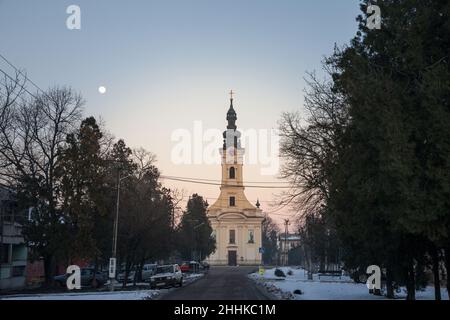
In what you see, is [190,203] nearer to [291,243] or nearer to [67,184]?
[67,184]

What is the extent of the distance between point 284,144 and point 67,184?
14872 mm

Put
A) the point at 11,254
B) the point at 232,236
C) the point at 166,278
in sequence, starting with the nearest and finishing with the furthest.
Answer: the point at 166,278 < the point at 11,254 < the point at 232,236

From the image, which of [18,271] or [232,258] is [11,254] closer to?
[18,271]

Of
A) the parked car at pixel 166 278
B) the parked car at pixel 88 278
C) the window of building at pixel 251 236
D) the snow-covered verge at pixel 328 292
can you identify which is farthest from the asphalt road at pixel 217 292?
the window of building at pixel 251 236

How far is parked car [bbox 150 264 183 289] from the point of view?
1494 inches

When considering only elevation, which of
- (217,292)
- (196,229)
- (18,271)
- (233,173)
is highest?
(233,173)

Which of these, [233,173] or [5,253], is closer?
[5,253]

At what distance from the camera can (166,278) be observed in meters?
38.3

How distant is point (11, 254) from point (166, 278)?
57.7 ft

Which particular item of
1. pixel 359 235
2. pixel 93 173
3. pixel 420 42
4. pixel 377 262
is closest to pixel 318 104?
pixel 377 262

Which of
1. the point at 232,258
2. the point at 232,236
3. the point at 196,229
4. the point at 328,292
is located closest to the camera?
the point at 328,292

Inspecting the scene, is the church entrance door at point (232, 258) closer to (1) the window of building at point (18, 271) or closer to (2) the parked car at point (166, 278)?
(1) the window of building at point (18, 271)

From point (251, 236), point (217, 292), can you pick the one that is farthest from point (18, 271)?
point (251, 236)

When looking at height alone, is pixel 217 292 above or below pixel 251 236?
below
